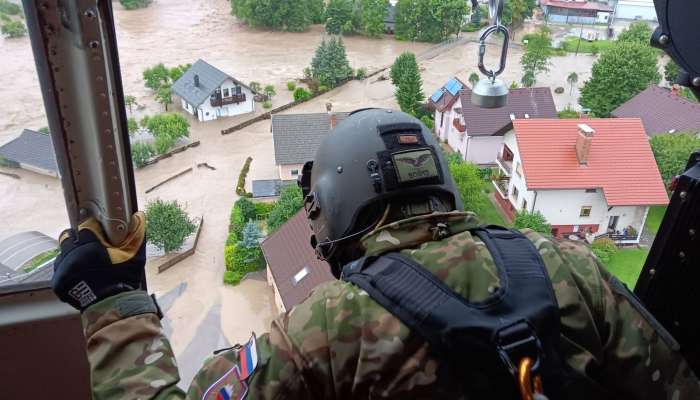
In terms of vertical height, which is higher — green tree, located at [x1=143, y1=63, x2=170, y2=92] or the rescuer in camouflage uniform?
the rescuer in camouflage uniform

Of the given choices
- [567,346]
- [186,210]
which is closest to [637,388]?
[567,346]

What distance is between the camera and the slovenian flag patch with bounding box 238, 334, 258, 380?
26.5 inches

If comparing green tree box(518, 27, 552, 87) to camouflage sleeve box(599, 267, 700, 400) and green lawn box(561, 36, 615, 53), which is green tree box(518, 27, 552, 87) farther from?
camouflage sleeve box(599, 267, 700, 400)

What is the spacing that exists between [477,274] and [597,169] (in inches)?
109

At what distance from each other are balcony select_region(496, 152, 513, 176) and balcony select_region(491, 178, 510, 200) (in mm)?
69

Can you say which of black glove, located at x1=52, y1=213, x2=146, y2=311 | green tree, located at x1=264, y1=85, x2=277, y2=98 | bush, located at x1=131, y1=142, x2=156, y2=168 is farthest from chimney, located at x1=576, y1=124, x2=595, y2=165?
green tree, located at x1=264, y1=85, x2=277, y2=98

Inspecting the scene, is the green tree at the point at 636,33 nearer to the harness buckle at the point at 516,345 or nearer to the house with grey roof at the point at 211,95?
the harness buckle at the point at 516,345

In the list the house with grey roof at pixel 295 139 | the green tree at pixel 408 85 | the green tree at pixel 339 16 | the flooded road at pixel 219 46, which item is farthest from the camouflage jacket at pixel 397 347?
the green tree at pixel 339 16

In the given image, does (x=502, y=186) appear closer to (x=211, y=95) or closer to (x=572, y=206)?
(x=572, y=206)

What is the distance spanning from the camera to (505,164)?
158 inches

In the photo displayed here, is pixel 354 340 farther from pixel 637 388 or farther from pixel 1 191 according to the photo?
pixel 1 191

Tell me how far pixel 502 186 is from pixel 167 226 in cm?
233

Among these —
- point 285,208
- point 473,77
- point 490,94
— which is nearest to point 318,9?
point 473,77

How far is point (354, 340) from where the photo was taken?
2.18 ft
